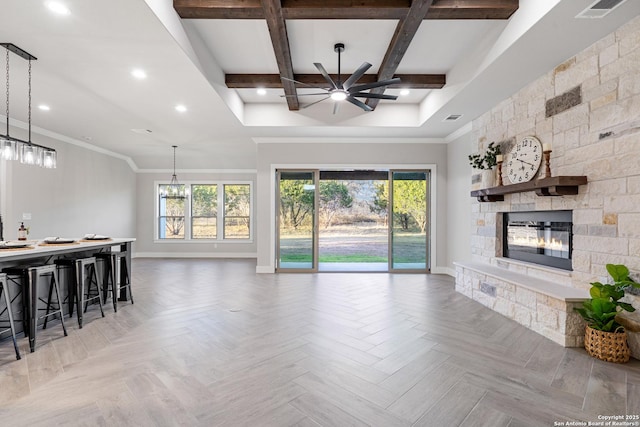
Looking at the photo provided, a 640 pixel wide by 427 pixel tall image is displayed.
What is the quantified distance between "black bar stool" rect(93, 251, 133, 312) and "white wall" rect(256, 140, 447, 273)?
8.78 feet

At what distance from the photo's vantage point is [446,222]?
6.82 metres

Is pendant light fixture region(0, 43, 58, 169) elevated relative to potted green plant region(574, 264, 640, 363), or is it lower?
elevated

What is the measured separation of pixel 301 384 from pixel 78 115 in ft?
18.7

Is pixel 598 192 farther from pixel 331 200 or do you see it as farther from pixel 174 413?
pixel 331 200

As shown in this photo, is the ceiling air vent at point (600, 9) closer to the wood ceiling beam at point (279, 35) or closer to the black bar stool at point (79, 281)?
the wood ceiling beam at point (279, 35)

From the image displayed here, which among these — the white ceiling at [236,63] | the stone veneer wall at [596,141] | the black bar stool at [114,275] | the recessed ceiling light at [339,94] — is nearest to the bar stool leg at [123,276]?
the black bar stool at [114,275]

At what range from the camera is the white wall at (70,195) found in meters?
5.69

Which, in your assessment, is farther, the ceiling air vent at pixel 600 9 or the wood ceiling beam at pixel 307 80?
the wood ceiling beam at pixel 307 80

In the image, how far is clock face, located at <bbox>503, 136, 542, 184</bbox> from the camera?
386 cm

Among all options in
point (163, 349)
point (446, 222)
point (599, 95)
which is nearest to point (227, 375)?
point (163, 349)

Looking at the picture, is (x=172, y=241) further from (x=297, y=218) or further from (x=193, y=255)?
(x=297, y=218)

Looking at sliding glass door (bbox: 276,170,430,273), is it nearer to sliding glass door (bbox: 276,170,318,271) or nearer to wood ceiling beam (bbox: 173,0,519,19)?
sliding glass door (bbox: 276,170,318,271)

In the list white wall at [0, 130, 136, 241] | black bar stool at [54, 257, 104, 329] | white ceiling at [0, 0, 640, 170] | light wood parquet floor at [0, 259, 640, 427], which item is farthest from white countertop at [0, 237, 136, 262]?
white wall at [0, 130, 136, 241]

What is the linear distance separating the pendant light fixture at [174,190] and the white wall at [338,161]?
3.42 m
